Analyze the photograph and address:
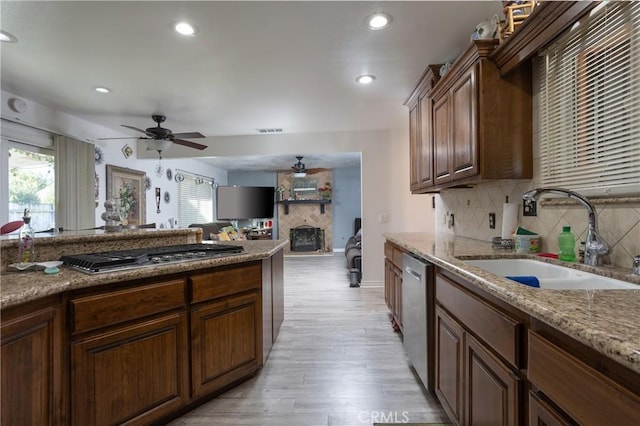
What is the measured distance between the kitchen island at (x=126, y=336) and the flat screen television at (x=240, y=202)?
3.61 m

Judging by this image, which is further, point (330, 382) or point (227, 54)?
point (227, 54)

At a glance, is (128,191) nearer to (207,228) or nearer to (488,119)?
(207,228)

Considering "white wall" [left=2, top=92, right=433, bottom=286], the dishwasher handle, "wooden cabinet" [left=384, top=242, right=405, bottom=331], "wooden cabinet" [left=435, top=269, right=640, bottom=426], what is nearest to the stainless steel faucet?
"wooden cabinet" [left=435, top=269, right=640, bottom=426]

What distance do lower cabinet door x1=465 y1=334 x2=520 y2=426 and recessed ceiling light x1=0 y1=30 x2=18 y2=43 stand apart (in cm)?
335

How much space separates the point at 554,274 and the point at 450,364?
2.18 feet

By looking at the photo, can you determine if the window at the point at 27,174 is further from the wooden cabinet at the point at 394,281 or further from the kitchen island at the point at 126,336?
the wooden cabinet at the point at 394,281

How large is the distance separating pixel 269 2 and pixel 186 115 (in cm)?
252

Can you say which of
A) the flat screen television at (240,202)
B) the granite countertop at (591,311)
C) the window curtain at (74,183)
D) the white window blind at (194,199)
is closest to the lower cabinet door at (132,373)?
the granite countertop at (591,311)

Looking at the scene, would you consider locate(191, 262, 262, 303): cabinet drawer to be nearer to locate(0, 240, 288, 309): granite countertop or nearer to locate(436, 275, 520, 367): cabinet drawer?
locate(0, 240, 288, 309): granite countertop

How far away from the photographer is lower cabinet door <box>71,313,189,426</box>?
1.33 metres

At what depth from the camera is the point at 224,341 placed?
1836 mm

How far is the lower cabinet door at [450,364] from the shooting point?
134cm

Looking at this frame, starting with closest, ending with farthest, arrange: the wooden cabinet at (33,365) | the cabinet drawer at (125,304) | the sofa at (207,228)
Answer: the wooden cabinet at (33,365), the cabinet drawer at (125,304), the sofa at (207,228)

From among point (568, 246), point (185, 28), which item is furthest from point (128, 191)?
point (568, 246)
